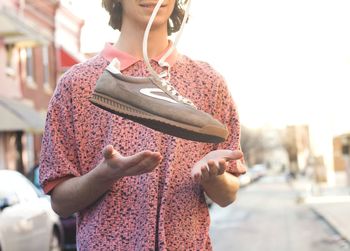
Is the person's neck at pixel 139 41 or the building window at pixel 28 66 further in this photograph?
the building window at pixel 28 66

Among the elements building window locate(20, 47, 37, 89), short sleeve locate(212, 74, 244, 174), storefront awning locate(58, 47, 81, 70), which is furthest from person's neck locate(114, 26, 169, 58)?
storefront awning locate(58, 47, 81, 70)

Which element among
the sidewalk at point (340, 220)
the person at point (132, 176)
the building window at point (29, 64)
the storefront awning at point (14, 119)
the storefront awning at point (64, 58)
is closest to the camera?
the person at point (132, 176)

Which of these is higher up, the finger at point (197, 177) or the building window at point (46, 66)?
the finger at point (197, 177)

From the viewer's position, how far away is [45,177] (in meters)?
1.98

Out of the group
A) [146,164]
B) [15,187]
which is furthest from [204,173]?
[15,187]

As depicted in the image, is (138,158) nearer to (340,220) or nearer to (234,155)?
(234,155)

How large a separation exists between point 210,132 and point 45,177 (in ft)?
1.80

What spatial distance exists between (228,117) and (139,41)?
31cm

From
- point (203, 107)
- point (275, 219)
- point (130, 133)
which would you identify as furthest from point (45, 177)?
point (275, 219)

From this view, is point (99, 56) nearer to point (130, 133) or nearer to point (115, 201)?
point (130, 133)

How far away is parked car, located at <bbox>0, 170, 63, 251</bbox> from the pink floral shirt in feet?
21.9

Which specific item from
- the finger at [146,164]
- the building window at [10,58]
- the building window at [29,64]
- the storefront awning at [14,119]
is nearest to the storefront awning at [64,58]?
the building window at [29,64]

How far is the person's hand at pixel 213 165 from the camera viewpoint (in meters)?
1.73

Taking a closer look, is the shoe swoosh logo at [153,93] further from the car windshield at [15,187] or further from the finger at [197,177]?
the car windshield at [15,187]
